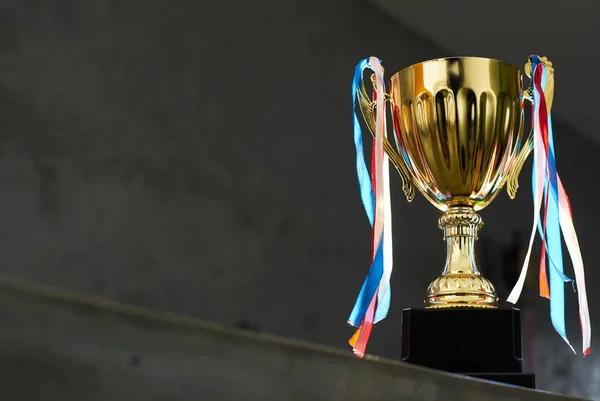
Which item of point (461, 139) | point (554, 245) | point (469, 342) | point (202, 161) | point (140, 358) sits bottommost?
point (140, 358)

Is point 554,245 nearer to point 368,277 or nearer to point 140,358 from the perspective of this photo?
point 368,277

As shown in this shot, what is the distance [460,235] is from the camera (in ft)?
3.13

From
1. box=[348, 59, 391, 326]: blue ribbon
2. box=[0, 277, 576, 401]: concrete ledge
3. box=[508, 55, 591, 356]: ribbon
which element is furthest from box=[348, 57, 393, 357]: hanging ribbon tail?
box=[0, 277, 576, 401]: concrete ledge

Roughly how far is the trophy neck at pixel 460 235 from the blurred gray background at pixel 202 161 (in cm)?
82

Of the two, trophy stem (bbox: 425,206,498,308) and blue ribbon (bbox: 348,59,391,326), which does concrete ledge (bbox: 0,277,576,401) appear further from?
trophy stem (bbox: 425,206,498,308)

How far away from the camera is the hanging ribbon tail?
693 millimetres

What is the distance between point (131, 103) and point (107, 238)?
12.8 inches

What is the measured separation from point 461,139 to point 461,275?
177 mm

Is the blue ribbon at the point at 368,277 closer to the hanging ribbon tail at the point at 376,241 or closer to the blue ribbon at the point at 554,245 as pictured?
the hanging ribbon tail at the point at 376,241

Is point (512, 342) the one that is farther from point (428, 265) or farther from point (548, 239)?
point (428, 265)

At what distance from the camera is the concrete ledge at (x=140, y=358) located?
0.16 meters

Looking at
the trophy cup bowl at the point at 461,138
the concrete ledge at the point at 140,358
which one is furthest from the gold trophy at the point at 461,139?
the concrete ledge at the point at 140,358

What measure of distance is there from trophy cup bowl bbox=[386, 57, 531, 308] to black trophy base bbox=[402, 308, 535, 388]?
0.18 feet

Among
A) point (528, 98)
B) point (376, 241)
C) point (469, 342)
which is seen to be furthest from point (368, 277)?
point (528, 98)
